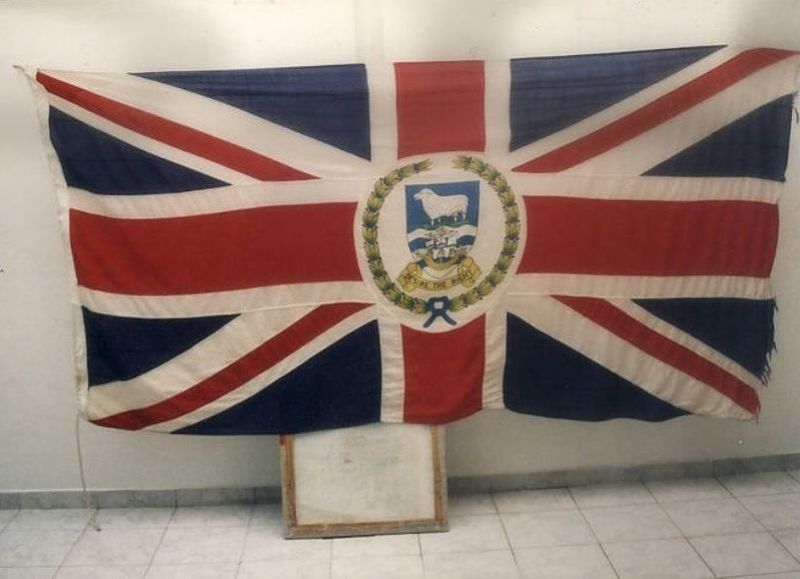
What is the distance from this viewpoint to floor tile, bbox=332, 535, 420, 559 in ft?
9.52

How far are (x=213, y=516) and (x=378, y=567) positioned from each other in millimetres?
809

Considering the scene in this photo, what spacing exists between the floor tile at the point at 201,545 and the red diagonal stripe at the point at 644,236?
1558mm

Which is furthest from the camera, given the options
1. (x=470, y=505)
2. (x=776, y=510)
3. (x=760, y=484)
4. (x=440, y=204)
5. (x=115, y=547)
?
(x=760, y=484)

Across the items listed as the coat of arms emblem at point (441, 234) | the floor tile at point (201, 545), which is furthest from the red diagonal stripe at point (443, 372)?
the floor tile at point (201, 545)

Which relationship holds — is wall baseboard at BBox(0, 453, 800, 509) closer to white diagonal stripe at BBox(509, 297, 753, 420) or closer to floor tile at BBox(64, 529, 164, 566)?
floor tile at BBox(64, 529, 164, 566)

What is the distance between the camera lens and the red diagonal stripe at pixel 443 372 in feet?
9.45

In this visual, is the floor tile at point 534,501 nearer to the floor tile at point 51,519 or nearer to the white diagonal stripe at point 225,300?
the white diagonal stripe at point 225,300

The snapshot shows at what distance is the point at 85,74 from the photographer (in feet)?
8.64

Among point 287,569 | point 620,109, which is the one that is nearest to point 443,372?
point 287,569

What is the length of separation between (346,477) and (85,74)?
1.78 m

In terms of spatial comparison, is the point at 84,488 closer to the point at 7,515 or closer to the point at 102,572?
the point at 7,515

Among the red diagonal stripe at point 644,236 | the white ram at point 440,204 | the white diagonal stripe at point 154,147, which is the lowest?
the red diagonal stripe at point 644,236

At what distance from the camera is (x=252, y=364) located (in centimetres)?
284

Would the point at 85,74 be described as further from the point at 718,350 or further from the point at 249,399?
the point at 718,350
